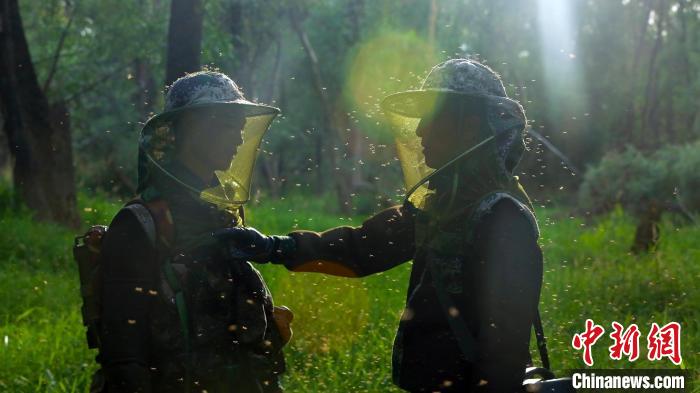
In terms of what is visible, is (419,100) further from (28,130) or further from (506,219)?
(28,130)

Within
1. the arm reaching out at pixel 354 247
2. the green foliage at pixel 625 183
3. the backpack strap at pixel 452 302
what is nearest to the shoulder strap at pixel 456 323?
the backpack strap at pixel 452 302

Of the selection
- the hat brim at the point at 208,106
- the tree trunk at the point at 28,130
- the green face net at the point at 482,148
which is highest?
the tree trunk at the point at 28,130

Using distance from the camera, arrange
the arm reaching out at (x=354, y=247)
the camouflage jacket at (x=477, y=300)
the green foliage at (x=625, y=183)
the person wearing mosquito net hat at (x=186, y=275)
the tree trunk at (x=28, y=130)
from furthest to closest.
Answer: the green foliage at (x=625, y=183), the tree trunk at (x=28, y=130), the arm reaching out at (x=354, y=247), the person wearing mosquito net hat at (x=186, y=275), the camouflage jacket at (x=477, y=300)

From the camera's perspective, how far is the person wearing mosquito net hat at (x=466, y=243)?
3.05 meters

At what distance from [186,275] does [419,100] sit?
1.10 metres

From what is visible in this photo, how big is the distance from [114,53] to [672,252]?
43.9 ft

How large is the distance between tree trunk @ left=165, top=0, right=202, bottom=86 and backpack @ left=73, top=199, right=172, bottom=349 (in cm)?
732

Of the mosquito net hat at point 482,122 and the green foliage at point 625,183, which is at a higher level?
the green foliage at point 625,183

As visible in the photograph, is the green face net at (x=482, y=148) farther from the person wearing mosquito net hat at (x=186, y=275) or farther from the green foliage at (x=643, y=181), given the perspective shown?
the green foliage at (x=643, y=181)

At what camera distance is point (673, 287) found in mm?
8625

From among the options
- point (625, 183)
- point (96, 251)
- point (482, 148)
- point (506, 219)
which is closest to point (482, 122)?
point (482, 148)

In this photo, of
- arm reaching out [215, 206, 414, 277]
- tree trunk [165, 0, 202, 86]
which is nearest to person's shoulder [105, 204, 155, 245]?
arm reaching out [215, 206, 414, 277]

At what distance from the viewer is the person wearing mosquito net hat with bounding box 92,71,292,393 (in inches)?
128

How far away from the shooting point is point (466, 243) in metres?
3.21
